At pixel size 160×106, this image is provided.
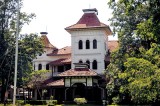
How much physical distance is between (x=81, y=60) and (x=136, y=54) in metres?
15.9

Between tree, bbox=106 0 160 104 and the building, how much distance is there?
6.13m

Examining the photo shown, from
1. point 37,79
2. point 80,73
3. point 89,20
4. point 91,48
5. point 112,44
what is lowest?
point 37,79

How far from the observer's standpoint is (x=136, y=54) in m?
34.4

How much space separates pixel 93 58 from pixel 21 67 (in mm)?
13323

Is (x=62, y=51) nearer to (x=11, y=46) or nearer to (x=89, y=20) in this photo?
(x=89, y=20)

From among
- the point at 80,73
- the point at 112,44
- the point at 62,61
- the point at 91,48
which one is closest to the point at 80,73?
the point at 80,73

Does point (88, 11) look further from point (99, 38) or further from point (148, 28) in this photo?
point (148, 28)

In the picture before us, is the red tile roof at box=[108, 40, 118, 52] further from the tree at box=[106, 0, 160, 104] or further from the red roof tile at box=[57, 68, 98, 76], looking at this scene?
the tree at box=[106, 0, 160, 104]

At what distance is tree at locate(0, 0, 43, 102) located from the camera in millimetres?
38875

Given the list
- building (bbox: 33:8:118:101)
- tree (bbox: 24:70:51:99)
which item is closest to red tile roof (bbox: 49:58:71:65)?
building (bbox: 33:8:118:101)

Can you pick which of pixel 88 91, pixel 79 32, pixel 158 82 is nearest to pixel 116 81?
pixel 88 91

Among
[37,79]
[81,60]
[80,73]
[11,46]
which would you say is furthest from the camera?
[81,60]

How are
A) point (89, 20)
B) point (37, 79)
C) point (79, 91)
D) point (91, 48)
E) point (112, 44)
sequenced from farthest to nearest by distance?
point (112, 44) < point (89, 20) < point (91, 48) < point (37, 79) < point (79, 91)

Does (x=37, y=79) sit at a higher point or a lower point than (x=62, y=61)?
lower
